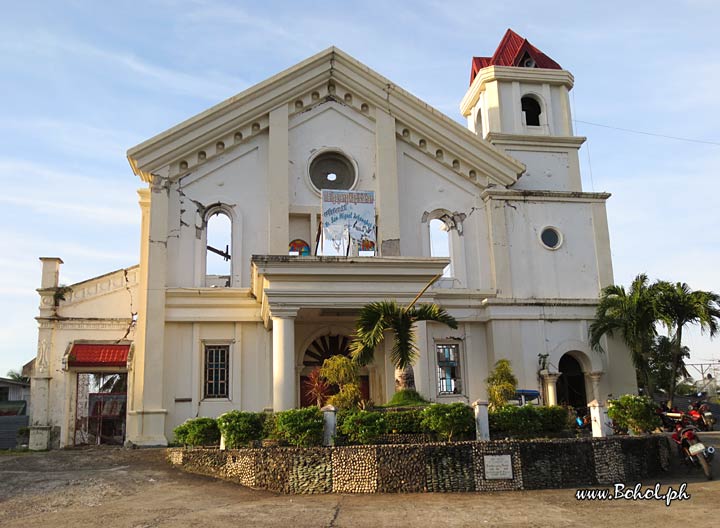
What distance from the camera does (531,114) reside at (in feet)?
89.4

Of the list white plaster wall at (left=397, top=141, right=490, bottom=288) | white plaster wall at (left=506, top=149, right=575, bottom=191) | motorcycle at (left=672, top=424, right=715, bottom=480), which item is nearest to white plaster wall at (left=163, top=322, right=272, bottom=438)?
white plaster wall at (left=397, top=141, right=490, bottom=288)

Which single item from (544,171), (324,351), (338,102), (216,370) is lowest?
(216,370)

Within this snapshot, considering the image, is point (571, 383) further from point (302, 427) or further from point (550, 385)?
point (302, 427)

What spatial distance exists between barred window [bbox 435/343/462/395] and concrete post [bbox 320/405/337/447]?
8345mm

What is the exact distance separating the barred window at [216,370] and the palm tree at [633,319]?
1149 centimetres

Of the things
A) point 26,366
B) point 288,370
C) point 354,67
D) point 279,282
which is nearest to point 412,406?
point 288,370

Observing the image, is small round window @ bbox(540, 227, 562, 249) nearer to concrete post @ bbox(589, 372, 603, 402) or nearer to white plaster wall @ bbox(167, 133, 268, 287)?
concrete post @ bbox(589, 372, 603, 402)

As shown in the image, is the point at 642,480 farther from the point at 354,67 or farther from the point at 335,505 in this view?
the point at 354,67

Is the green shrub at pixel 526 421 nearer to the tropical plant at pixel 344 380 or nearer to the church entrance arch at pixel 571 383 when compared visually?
the tropical plant at pixel 344 380

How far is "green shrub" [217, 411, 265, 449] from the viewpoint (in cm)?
1606

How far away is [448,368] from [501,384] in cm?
297

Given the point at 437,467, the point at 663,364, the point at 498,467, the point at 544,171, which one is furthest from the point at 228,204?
the point at 663,364

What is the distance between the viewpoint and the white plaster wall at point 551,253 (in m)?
24.3

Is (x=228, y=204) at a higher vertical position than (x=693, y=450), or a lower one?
higher
